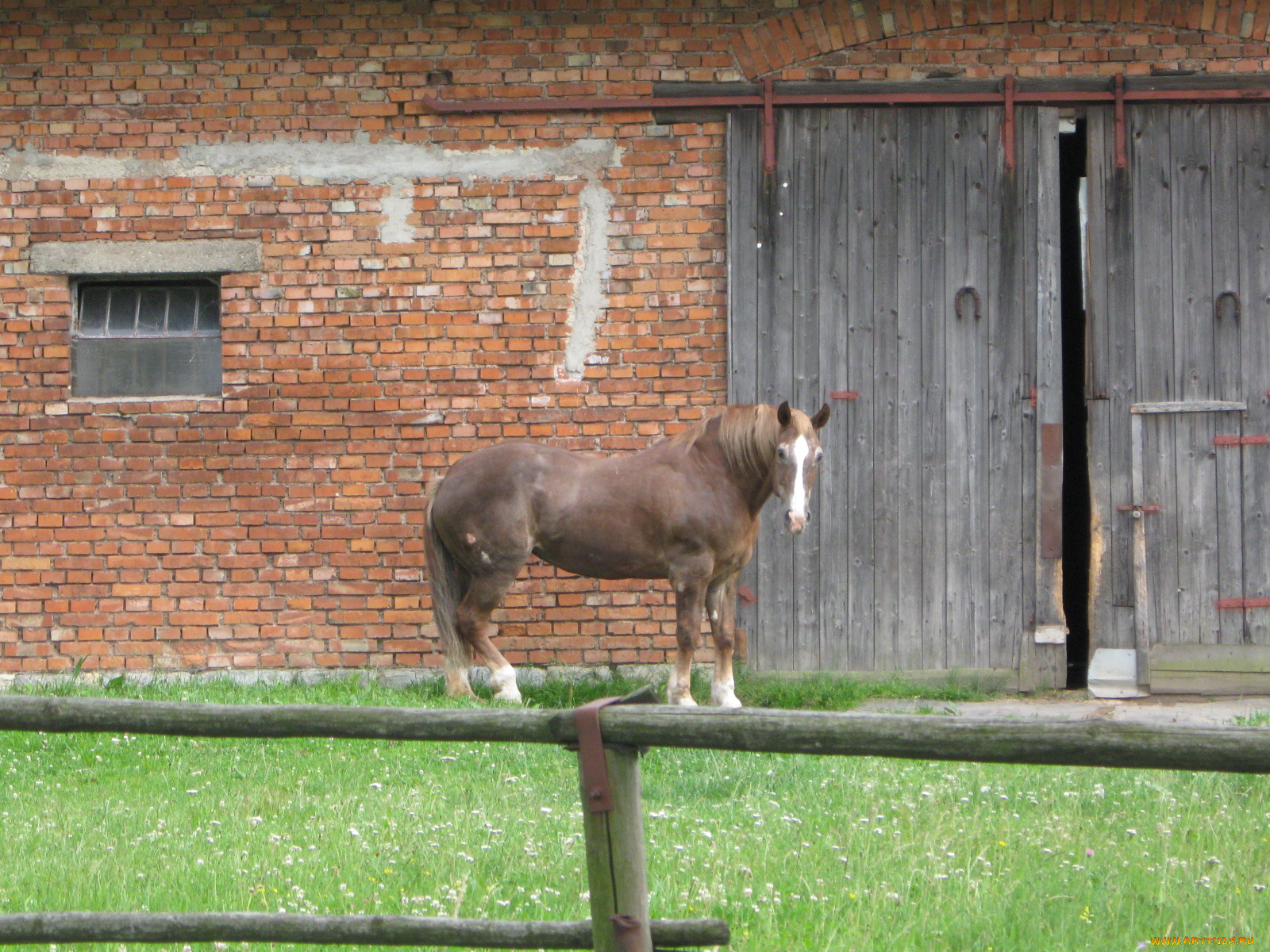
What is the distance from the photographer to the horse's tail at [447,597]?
7.28 m

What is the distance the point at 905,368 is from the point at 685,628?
2.18 metres

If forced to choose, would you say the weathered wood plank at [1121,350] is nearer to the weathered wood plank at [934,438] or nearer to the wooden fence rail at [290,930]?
the weathered wood plank at [934,438]

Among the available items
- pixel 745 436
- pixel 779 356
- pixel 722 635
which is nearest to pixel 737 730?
pixel 745 436

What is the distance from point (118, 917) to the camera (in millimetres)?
2721

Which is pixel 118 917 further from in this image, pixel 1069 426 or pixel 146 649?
pixel 1069 426

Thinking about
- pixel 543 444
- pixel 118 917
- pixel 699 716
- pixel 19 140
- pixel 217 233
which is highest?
pixel 19 140

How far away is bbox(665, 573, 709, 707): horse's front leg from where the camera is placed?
7051mm

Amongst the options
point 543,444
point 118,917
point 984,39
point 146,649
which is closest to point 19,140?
point 146,649

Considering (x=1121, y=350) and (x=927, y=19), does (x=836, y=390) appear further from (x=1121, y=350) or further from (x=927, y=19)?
(x=927, y=19)

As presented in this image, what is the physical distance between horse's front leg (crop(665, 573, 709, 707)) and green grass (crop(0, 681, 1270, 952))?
4.21 feet

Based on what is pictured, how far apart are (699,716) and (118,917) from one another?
1.32 meters

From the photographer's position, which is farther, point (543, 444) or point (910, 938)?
point (543, 444)

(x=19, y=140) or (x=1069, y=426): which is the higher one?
(x=19, y=140)

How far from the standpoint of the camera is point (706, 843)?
415 cm
